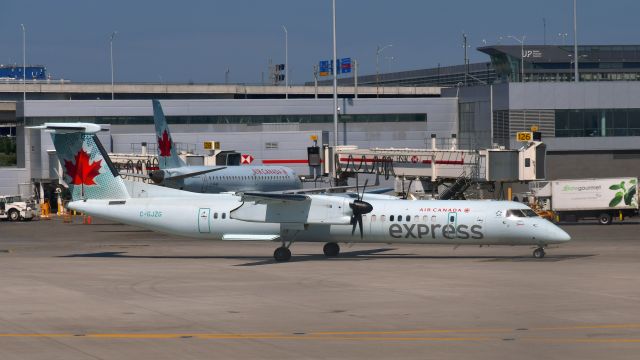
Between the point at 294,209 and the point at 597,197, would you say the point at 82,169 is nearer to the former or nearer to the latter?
the point at 294,209

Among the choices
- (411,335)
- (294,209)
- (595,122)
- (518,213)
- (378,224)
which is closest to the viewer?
(411,335)

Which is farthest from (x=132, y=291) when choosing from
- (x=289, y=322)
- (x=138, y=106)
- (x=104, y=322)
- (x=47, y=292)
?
(x=138, y=106)

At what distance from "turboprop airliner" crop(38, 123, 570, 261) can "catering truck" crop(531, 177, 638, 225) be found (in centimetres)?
2556

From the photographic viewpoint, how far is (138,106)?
9750cm

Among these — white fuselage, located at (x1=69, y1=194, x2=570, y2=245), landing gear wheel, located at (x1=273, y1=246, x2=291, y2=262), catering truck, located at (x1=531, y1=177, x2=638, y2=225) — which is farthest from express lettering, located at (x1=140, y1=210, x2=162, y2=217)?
catering truck, located at (x1=531, y1=177, x2=638, y2=225)

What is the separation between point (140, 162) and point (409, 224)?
137 feet

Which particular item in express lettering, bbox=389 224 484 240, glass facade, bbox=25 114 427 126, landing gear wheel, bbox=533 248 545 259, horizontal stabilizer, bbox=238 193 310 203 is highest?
glass facade, bbox=25 114 427 126

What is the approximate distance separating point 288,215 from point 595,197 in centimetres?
3060

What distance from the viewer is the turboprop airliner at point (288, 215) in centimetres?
4116

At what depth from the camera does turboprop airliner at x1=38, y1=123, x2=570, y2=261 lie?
135 feet

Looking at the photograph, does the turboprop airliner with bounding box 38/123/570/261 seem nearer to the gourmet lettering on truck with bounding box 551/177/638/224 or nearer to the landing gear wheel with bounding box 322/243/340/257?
the landing gear wheel with bounding box 322/243/340/257

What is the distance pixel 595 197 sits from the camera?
66125mm

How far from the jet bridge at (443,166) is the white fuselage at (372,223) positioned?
20.7 meters

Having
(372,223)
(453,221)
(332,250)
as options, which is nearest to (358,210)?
(372,223)
